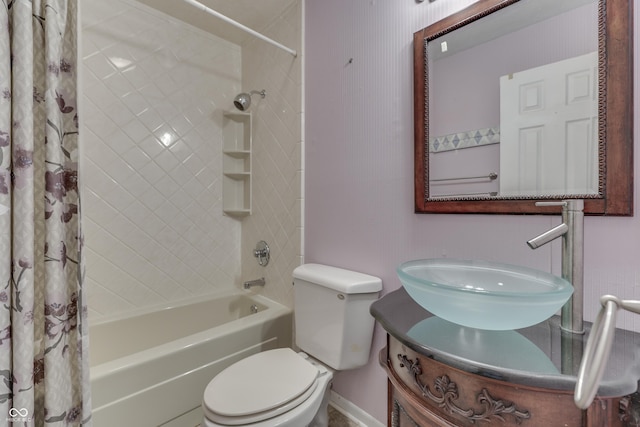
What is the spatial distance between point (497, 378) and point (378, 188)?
34.6 inches

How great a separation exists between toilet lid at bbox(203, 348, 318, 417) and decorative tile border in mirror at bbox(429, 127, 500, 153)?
3.33ft

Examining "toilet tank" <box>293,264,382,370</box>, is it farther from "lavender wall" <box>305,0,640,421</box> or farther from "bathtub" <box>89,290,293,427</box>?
"bathtub" <box>89,290,293,427</box>

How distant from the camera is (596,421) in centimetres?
49

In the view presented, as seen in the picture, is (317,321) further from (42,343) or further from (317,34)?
(317,34)

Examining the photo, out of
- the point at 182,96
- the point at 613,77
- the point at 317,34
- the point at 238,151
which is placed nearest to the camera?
the point at 613,77

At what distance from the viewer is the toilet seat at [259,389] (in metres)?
0.95

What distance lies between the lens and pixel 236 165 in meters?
2.23

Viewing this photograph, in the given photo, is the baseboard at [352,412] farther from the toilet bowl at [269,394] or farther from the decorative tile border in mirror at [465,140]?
the decorative tile border in mirror at [465,140]

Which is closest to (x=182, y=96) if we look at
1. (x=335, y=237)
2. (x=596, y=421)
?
(x=335, y=237)

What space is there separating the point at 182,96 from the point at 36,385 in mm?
1726

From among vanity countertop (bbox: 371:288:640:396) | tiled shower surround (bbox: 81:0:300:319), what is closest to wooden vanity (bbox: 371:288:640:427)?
vanity countertop (bbox: 371:288:640:396)

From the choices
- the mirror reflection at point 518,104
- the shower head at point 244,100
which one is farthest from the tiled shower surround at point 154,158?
the mirror reflection at point 518,104

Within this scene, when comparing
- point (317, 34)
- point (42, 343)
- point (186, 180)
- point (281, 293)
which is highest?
point (317, 34)

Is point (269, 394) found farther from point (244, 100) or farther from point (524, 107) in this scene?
point (244, 100)
